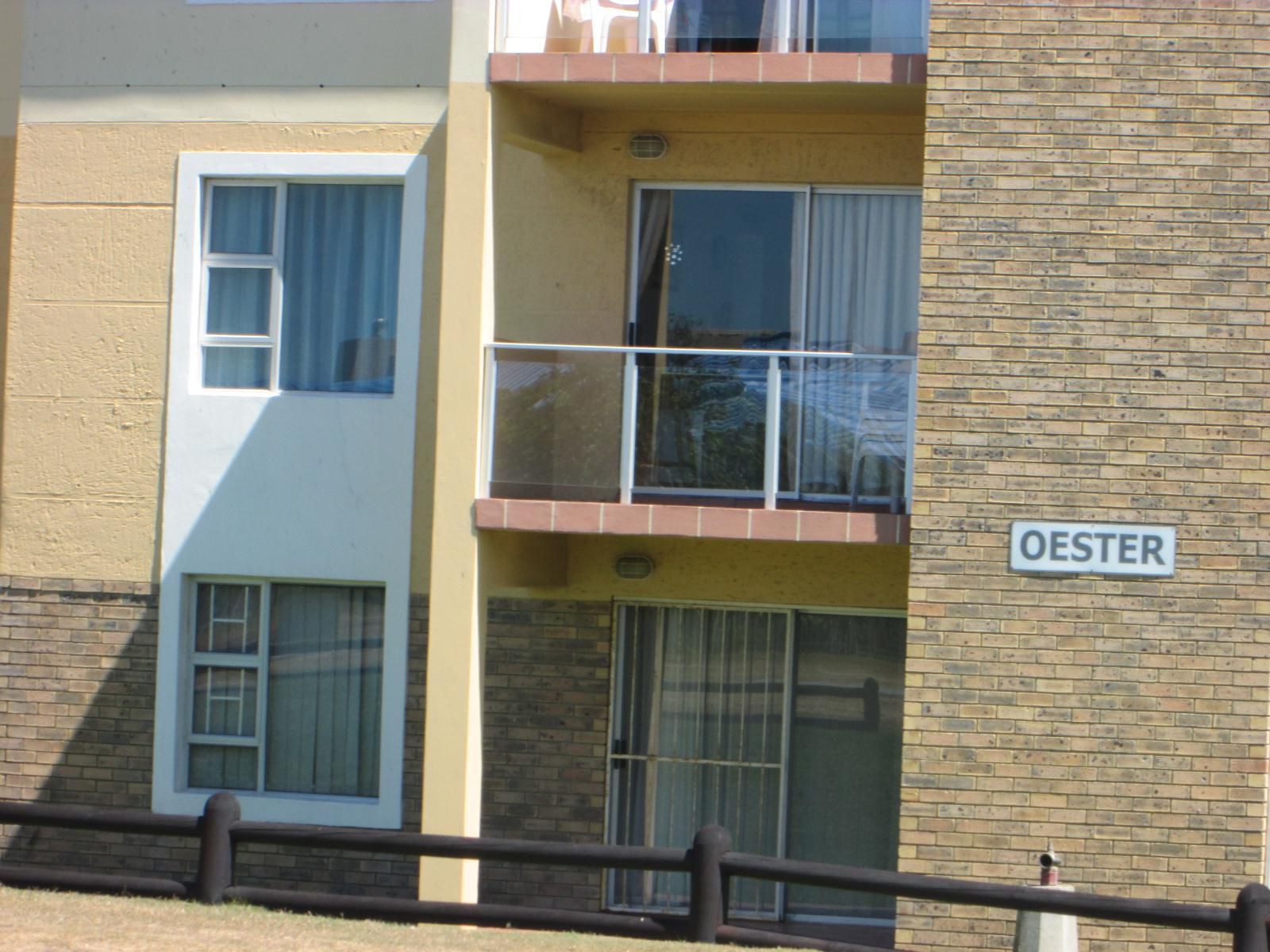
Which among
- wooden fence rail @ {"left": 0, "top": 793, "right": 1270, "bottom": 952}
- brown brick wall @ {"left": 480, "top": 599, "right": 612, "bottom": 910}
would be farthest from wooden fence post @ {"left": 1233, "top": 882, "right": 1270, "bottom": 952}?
brown brick wall @ {"left": 480, "top": 599, "right": 612, "bottom": 910}

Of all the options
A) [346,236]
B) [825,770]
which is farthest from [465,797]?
[346,236]

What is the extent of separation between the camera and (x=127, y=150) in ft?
41.2

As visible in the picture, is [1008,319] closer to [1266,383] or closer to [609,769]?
[1266,383]

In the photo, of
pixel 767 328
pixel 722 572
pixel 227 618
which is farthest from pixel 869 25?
pixel 227 618

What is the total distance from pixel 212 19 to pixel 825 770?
7336mm

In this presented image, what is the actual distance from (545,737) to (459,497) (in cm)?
233

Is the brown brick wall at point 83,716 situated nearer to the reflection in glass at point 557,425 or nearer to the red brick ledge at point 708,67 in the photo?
the reflection in glass at point 557,425

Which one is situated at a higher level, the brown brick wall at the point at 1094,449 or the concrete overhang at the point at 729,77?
the concrete overhang at the point at 729,77

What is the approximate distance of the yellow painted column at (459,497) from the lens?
35.5 feet

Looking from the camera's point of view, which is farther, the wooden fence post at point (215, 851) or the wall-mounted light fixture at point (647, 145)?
the wall-mounted light fixture at point (647, 145)

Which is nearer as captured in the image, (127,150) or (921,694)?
(921,694)

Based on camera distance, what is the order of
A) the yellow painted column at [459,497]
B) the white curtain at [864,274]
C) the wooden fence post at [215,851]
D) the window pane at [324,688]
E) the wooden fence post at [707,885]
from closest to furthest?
the wooden fence post at [707,885] → the wooden fence post at [215,851] → the yellow painted column at [459,497] → the white curtain at [864,274] → the window pane at [324,688]

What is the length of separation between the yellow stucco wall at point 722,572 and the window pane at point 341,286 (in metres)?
1.92

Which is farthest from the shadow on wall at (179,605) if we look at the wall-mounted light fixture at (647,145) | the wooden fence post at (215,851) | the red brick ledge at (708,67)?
the wooden fence post at (215,851)
